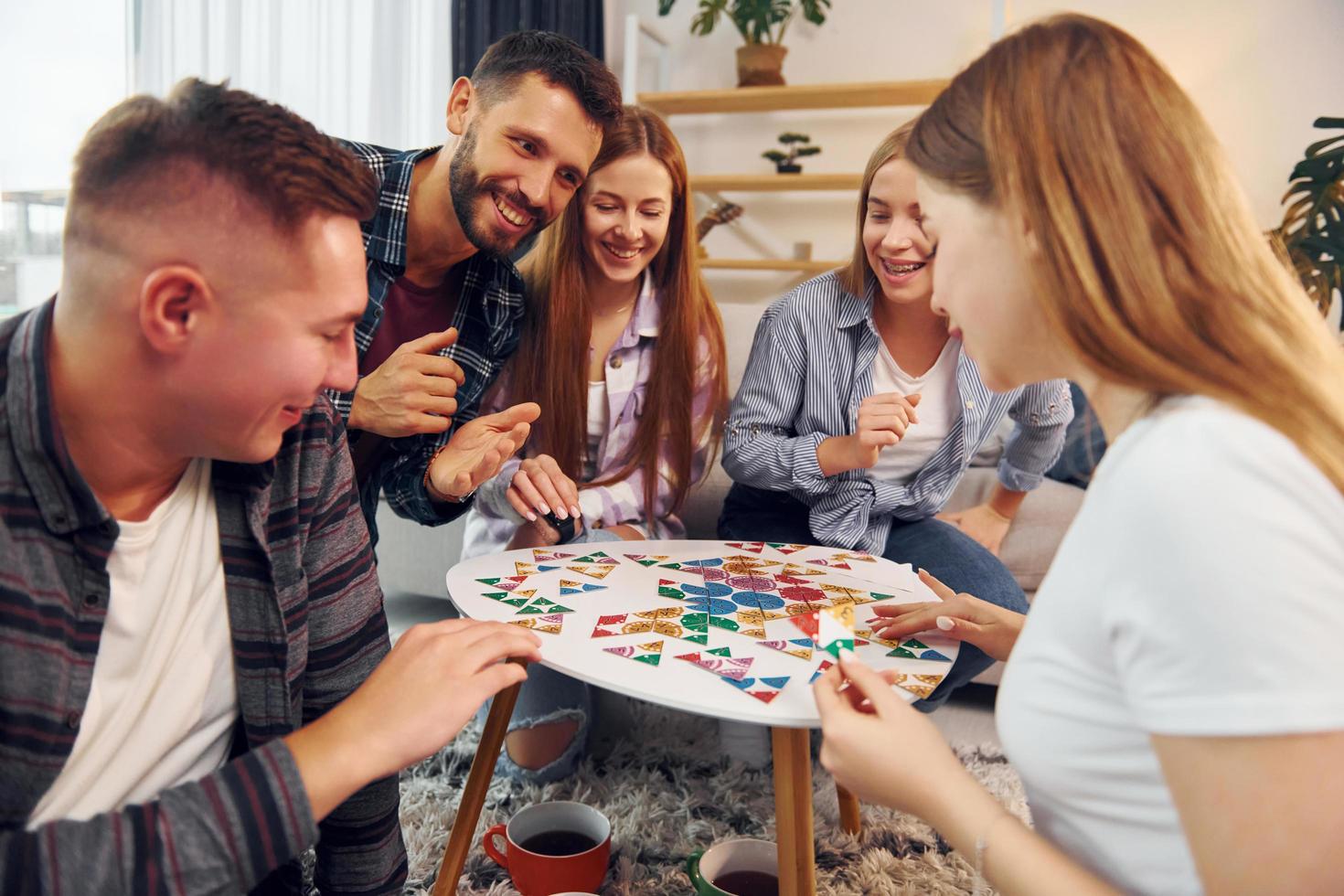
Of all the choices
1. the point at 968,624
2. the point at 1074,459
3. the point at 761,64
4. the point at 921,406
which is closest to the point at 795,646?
the point at 968,624

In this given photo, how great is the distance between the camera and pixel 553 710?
5.61ft

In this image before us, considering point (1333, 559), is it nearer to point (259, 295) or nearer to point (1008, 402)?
point (259, 295)

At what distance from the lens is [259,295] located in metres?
0.73

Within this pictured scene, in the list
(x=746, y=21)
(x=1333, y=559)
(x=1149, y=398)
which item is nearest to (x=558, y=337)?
(x=1149, y=398)

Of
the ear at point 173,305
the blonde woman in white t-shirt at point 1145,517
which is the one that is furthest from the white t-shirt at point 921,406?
the ear at point 173,305

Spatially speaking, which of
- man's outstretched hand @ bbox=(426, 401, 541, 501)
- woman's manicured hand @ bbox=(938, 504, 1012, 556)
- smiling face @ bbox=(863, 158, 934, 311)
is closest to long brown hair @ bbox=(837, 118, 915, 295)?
smiling face @ bbox=(863, 158, 934, 311)

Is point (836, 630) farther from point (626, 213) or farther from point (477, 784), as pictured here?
point (626, 213)

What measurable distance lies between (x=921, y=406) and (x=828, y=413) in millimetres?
178

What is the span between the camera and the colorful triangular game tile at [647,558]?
52.7 inches

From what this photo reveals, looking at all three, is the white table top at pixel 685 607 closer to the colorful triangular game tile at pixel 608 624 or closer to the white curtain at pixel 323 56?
the colorful triangular game tile at pixel 608 624

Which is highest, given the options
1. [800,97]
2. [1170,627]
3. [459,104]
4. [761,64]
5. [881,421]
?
[761,64]

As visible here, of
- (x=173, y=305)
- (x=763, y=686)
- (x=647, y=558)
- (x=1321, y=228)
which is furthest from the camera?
(x=1321, y=228)

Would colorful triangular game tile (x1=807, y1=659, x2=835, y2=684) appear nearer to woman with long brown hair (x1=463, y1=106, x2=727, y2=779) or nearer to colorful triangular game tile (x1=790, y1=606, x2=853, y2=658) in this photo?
colorful triangular game tile (x1=790, y1=606, x2=853, y2=658)

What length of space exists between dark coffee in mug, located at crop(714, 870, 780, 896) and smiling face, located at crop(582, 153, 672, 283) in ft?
3.58
